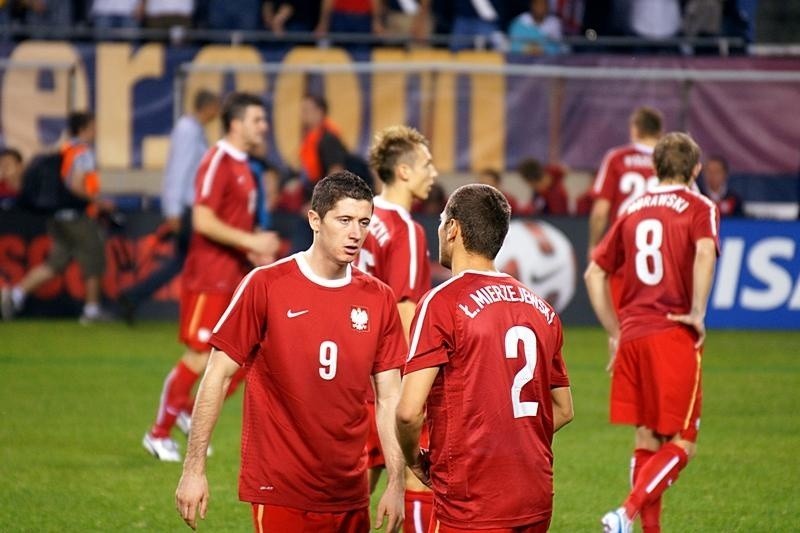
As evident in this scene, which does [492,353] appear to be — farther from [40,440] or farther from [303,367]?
[40,440]

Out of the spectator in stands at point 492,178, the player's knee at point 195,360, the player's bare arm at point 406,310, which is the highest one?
the player's bare arm at point 406,310

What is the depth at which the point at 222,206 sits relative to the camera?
33.6 ft

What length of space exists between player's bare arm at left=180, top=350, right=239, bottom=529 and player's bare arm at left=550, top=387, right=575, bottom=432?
3.96 feet

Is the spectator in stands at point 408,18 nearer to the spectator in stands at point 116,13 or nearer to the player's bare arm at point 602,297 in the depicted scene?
the spectator in stands at point 116,13

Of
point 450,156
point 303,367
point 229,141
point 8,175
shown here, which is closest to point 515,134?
point 450,156

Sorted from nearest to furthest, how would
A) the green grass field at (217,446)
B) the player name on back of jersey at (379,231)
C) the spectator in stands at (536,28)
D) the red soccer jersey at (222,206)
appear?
the player name on back of jersey at (379,231)
the green grass field at (217,446)
the red soccer jersey at (222,206)
the spectator in stands at (536,28)

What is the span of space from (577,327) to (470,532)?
1285cm

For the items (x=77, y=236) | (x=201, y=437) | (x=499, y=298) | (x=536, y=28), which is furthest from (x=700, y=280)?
(x=536, y=28)

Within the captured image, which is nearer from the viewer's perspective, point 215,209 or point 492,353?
point 492,353

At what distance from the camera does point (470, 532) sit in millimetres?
5230

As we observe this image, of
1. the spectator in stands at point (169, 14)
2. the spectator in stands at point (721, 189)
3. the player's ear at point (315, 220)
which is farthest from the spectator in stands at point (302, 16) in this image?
the player's ear at point (315, 220)

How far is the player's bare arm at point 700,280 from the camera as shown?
311 inches

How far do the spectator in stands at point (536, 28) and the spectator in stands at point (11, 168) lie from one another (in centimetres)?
656

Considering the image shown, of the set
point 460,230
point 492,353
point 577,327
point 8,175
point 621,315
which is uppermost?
point 460,230
